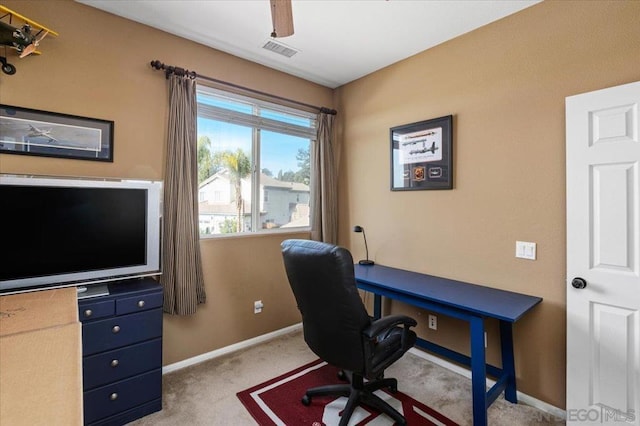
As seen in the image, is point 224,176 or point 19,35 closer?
point 19,35

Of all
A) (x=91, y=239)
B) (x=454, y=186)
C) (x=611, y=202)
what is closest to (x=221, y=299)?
(x=91, y=239)

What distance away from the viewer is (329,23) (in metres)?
2.35

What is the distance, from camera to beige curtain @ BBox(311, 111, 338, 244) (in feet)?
11.1

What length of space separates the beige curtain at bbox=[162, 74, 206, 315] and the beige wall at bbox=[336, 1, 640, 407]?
1805 millimetres

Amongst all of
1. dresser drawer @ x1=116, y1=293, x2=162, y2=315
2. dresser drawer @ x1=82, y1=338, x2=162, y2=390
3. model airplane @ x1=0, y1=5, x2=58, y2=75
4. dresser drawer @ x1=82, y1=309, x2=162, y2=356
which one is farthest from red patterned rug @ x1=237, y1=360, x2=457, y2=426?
model airplane @ x1=0, y1=5, x2=58, y2=75

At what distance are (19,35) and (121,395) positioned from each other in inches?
85.1

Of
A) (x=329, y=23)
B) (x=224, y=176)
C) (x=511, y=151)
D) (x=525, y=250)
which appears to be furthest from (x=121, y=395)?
(x=511, y=151)

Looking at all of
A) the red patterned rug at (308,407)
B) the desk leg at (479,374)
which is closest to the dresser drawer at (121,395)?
the red patterned rug at (308,407)

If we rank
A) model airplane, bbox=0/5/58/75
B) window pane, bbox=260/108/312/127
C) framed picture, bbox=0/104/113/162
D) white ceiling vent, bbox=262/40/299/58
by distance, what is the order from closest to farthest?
1. model airplane, bbox=0/5/58/75
2. framed picture, bbox=0/104/113/162
3. white ceiling vent, bbox=262/40/299/58
4. window pane, bbox=260/108/312/127

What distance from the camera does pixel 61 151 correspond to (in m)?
2.04

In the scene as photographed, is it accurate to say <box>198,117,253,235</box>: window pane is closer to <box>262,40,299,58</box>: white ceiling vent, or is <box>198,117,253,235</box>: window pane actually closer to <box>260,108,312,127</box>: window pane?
<box>260,108,312,127</box>: window pane

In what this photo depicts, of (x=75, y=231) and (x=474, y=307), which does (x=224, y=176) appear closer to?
(x=75, y=231)

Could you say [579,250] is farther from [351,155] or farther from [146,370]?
[146,370]

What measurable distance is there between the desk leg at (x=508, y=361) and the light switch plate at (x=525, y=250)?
1.57 feet
